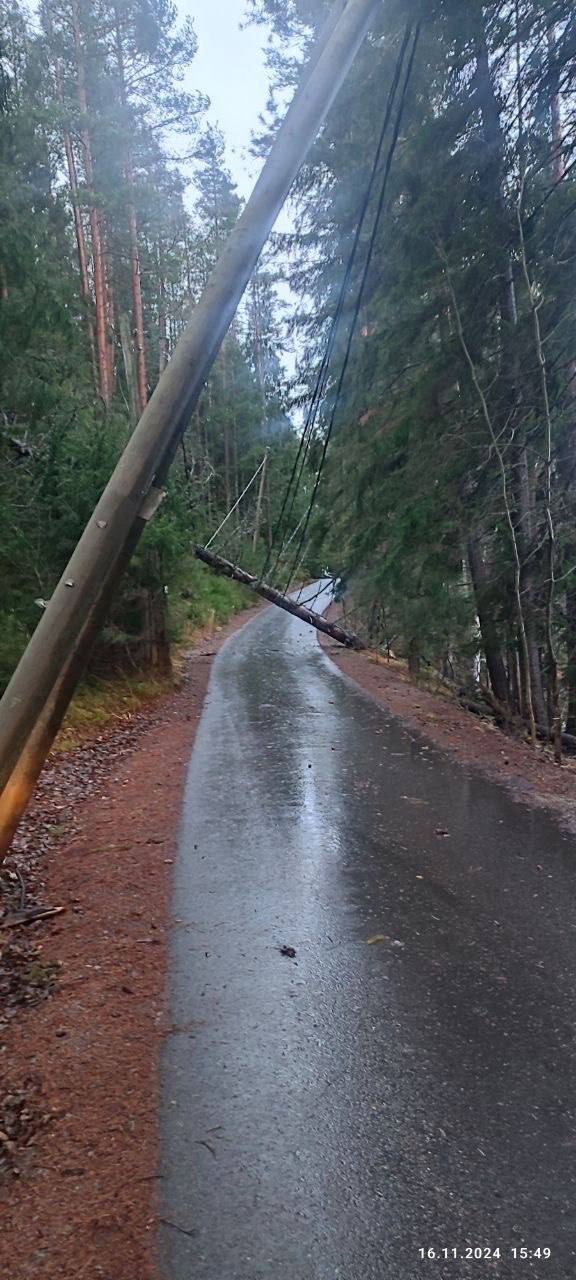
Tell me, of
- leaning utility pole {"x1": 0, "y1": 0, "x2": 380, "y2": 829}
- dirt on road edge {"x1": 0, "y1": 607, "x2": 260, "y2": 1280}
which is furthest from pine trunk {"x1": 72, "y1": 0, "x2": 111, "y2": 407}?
leaning utility pole {"x1": 0, "y1": 0, "x2": 380, "y2": 829}

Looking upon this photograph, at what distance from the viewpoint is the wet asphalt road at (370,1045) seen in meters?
2.34

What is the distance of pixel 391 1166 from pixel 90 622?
260 centimetres

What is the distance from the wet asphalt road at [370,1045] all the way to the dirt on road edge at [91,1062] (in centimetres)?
13

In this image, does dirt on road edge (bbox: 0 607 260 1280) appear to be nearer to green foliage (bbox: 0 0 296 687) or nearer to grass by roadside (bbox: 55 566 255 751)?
grass by roadside (bbox: 55 566 255 751)

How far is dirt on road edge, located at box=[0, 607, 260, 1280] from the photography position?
233 cm

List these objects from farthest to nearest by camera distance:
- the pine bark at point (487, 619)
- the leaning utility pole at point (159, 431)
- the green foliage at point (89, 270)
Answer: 1. the pine bark at point (487, 619)
2. the green foliage at point (89, 270)
3. the leaning utility pole at point (159, 431)

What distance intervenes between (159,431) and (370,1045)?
10.5ft

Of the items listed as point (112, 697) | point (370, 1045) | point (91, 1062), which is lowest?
point (91, 1062)

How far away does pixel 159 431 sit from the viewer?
335cm

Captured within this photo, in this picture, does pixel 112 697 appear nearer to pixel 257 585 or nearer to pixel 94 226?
pixel 257 585

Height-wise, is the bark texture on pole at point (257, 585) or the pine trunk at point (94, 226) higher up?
the pine trunk at point (94, 226)

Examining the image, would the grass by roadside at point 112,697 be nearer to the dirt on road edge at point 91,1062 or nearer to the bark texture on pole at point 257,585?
the bark texture on pole at point 257,585
